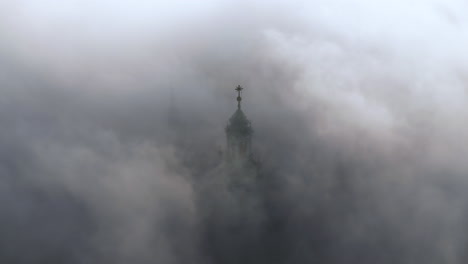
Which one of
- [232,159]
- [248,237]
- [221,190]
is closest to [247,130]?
[232,159]

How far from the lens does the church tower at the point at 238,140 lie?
174m

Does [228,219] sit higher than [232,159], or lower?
lower

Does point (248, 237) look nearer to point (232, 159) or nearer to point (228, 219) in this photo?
point (228, 219)

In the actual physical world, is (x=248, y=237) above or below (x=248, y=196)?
→ below

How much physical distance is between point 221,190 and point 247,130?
80.7ft

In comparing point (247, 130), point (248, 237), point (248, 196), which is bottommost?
point (248, 237)

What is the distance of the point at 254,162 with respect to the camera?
18450 cm

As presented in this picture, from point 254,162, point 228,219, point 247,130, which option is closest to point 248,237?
point 228,219

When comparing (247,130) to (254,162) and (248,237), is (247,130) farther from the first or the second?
(248,237)

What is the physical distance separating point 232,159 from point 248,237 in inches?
1120

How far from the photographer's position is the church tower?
174m

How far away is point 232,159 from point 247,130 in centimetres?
1137

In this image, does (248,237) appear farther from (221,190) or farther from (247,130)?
(247,130)

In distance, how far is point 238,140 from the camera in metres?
174
